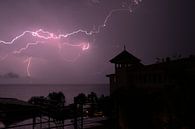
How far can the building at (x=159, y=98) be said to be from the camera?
9797mm

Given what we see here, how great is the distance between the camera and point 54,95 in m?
49.6

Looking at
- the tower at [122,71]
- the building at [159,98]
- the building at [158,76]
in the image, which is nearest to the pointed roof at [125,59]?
the tower at [122,71]

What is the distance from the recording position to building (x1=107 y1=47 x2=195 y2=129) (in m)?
9.80

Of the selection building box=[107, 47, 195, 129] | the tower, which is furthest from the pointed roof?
building box=[107, 47, 195, 129]

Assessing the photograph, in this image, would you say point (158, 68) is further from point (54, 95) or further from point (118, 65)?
point (54, 95)

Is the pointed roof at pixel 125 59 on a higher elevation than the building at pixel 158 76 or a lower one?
higher

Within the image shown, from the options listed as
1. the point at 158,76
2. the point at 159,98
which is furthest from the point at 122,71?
the point at 159,98

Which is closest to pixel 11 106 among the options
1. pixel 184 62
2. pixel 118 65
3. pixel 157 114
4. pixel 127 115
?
pixel 127 115

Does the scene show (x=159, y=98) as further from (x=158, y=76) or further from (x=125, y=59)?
(x=125, y=59)

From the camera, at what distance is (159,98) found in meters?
10.7

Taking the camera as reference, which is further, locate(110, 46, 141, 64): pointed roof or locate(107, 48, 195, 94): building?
locate(110, 46, 141, 64): pointed roof

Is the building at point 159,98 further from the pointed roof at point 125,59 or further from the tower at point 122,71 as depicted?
the pointed roof at point 125,59

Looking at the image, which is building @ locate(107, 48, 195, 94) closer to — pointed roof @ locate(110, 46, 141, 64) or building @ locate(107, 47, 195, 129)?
building @ locate(107, 47, 195, 129)

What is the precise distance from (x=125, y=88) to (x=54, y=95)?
38.5 metres
